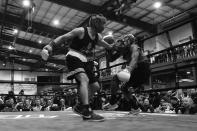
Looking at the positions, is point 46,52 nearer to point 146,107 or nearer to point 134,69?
point 134,69

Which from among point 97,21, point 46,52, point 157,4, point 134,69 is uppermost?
point 157,4

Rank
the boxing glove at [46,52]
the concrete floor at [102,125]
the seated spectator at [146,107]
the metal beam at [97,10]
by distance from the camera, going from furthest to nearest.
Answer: the metal beam at [97,10], the seated spectator at [146,107], the boxing glove at [46,52], the concrete floor at [102,125]

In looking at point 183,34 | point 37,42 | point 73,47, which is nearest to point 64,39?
point 73,47

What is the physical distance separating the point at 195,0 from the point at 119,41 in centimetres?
782

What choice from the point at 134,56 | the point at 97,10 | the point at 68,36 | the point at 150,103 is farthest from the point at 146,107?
the point at 97,10

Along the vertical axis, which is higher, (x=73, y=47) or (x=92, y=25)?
(x=92, y=25)

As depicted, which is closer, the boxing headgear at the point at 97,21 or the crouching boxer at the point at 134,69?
the boxing headgear at the point at 97,21

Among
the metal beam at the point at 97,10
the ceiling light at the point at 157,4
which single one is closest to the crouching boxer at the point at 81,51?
the metal beam at the point at 97,10

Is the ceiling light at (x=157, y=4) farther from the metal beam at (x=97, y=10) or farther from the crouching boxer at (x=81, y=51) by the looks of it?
the crouching boxer at (x=81, y=51)

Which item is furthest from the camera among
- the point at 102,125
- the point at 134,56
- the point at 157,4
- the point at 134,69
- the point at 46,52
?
the point at 157,4

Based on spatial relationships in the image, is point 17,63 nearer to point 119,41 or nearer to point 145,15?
point 145,15

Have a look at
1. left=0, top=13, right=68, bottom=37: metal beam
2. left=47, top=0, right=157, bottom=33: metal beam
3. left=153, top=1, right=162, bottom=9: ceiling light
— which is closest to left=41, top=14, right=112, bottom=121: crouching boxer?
left=47, top=0, right=157, bottom=33: metal beam

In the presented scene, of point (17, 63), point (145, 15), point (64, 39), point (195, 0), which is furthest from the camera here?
point (17, 63)

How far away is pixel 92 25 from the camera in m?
2.06
